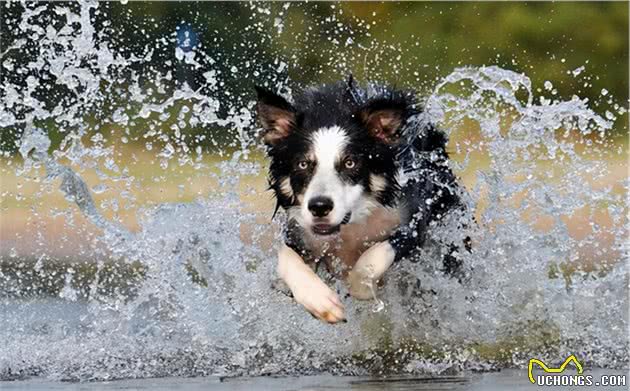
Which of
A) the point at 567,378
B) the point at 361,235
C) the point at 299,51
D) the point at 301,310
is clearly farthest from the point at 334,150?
the point at 299,51

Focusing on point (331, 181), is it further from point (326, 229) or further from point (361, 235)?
point (361, 235)

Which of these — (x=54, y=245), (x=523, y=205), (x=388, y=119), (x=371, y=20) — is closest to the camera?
(x=388, y=119)

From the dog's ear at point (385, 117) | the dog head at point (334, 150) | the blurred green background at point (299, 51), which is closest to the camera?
the dog head at point (334, 150)

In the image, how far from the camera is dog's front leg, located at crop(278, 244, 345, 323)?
19.2ft

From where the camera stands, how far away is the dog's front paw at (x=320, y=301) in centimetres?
583

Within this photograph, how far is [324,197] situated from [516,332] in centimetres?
118

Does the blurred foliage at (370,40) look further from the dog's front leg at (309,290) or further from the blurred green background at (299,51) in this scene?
the dog's front leg at (309,290)

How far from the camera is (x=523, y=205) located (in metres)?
7.26

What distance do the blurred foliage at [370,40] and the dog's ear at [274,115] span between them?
9.14 metres

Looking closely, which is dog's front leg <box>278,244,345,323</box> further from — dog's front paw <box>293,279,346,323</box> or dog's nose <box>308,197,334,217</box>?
dog's nose <box>308,197,334,217</box>

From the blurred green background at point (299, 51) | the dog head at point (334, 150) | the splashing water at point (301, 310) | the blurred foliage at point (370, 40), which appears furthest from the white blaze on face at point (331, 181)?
the blurred foliage at point (370, 40)

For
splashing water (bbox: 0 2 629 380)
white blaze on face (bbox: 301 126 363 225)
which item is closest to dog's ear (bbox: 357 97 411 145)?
white blaze on face (bbox: 301 126 363 225)

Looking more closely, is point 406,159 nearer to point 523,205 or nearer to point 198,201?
point 523,205

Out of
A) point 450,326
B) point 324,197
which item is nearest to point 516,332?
point 450,326
